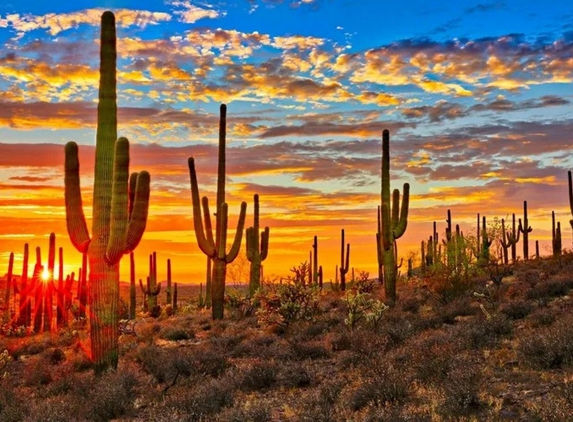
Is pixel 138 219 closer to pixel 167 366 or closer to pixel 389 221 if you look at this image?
pixel 167 366

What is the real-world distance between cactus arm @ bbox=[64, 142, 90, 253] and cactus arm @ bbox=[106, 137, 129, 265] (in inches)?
55.5

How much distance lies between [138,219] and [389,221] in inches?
488

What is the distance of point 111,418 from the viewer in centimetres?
1062

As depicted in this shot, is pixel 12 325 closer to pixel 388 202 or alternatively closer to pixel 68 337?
pixel 68 337

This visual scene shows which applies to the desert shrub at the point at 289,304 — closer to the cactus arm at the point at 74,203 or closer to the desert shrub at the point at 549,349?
the cactus arm at the point at 74,203

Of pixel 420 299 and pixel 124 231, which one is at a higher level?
pixel 124 231

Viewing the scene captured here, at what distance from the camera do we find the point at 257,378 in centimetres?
1188

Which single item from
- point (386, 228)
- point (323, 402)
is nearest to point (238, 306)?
point (386, 228)

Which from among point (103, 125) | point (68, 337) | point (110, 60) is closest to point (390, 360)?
point (103, 125)

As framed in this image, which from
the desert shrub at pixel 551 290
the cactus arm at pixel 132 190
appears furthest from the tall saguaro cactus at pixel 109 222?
the desert shrub at pixel 551 290

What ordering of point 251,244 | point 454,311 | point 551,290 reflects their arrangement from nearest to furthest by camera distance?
point 454,311, point 551,290, point 251,244

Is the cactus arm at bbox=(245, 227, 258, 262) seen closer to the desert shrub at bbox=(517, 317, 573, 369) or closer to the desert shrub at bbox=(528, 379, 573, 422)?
the desert shrub at bbox=(517, 317, 573, 369)

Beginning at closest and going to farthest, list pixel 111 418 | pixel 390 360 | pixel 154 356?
pixel 111 418 < pixel 390 360 < pixel 154 356

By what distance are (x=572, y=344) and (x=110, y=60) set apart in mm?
12218
